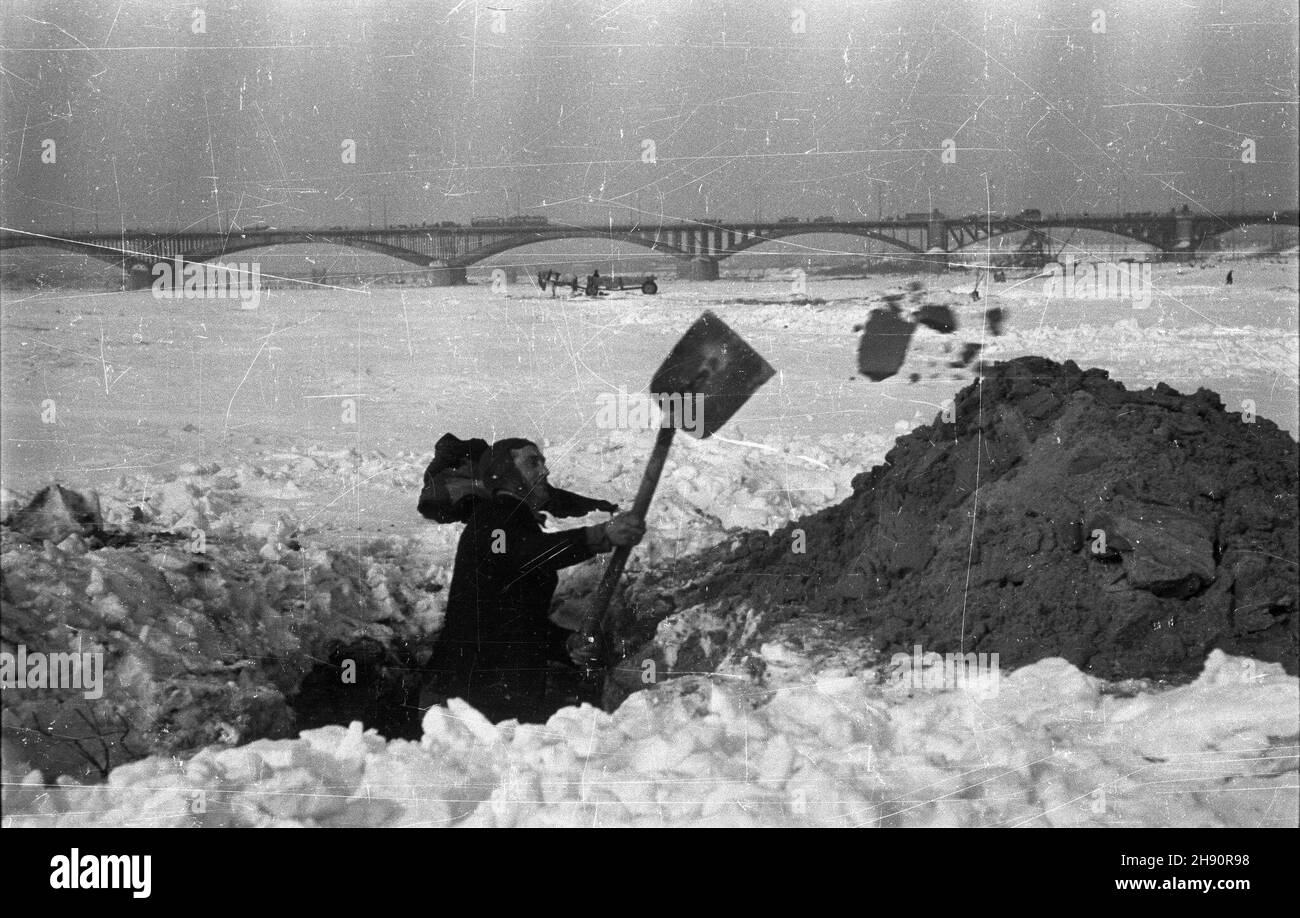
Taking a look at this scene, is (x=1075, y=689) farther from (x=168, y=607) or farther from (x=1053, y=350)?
(x=168, y=607)

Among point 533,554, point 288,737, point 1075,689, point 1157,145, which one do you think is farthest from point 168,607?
point 1157,145

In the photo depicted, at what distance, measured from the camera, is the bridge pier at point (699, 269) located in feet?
13.5

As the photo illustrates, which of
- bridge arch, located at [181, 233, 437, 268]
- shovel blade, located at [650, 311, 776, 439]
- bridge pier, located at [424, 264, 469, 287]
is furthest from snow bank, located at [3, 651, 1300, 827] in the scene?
bridge arch, located at [181, 233, 437, 268]

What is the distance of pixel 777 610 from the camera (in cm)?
397

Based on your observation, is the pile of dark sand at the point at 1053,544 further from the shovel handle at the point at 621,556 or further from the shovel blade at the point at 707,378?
the shovel blade at the point at 707,378

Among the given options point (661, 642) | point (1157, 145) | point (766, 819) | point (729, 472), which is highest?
point (1157, 145)

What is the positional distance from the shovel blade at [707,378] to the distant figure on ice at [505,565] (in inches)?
17.3

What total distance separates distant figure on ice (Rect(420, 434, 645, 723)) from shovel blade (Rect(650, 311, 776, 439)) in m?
0.44

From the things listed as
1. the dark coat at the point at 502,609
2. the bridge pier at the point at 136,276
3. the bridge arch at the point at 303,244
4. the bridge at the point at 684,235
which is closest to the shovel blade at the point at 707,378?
the bridge at the point at 684,235

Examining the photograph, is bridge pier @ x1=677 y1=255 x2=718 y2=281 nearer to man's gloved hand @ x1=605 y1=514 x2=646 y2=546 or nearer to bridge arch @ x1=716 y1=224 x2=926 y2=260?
bridge arch @ x1=716 y1=224 x2=926 y2=260

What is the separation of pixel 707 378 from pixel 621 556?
731 mm

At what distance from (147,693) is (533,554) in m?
1.39

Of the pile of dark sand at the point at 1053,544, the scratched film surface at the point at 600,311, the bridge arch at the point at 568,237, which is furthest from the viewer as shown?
the bridge arch at the point at 568,237

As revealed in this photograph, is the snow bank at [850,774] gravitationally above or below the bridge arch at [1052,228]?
below
